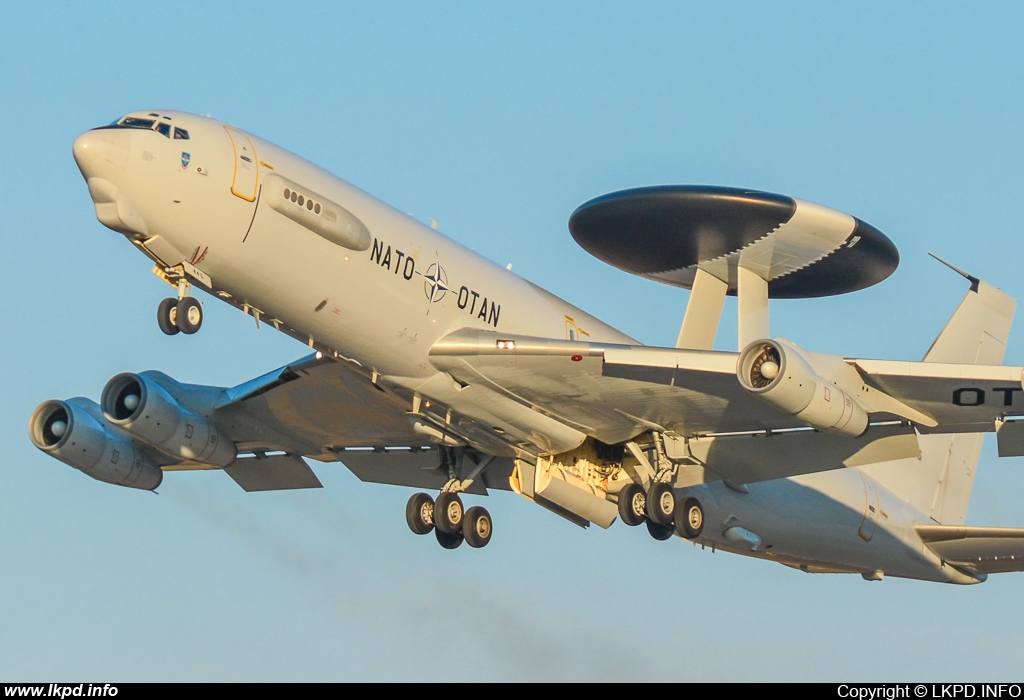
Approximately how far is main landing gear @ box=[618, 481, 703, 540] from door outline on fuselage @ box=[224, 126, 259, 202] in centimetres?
1128

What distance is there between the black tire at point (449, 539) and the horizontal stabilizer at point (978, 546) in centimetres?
1294

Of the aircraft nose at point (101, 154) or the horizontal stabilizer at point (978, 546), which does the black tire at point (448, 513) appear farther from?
the horizontal stabilizer at point (978, 546)

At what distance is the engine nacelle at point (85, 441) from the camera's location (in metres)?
34.2

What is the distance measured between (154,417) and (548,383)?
10893mm

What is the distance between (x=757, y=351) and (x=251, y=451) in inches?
598

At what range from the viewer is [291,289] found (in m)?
25.1

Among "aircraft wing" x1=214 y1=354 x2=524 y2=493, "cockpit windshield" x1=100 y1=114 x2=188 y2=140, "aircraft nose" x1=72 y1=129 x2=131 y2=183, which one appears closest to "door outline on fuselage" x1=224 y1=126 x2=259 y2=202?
"cockpit windshield" x1=100 y1=114 x2=188 y2=140

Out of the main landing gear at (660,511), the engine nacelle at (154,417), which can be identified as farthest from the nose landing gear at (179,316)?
the main landing gear at (660,511)

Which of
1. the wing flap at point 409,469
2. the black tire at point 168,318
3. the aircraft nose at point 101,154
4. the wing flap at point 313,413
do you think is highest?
the aircraft nose at point 101,154

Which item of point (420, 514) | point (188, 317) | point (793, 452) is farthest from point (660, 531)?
point (188, 317)

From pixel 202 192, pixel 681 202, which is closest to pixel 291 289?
pixel 202 192

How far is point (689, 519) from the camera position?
101ft

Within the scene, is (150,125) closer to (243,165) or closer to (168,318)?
(243,165)

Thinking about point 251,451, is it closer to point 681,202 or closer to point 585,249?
point 585,249
